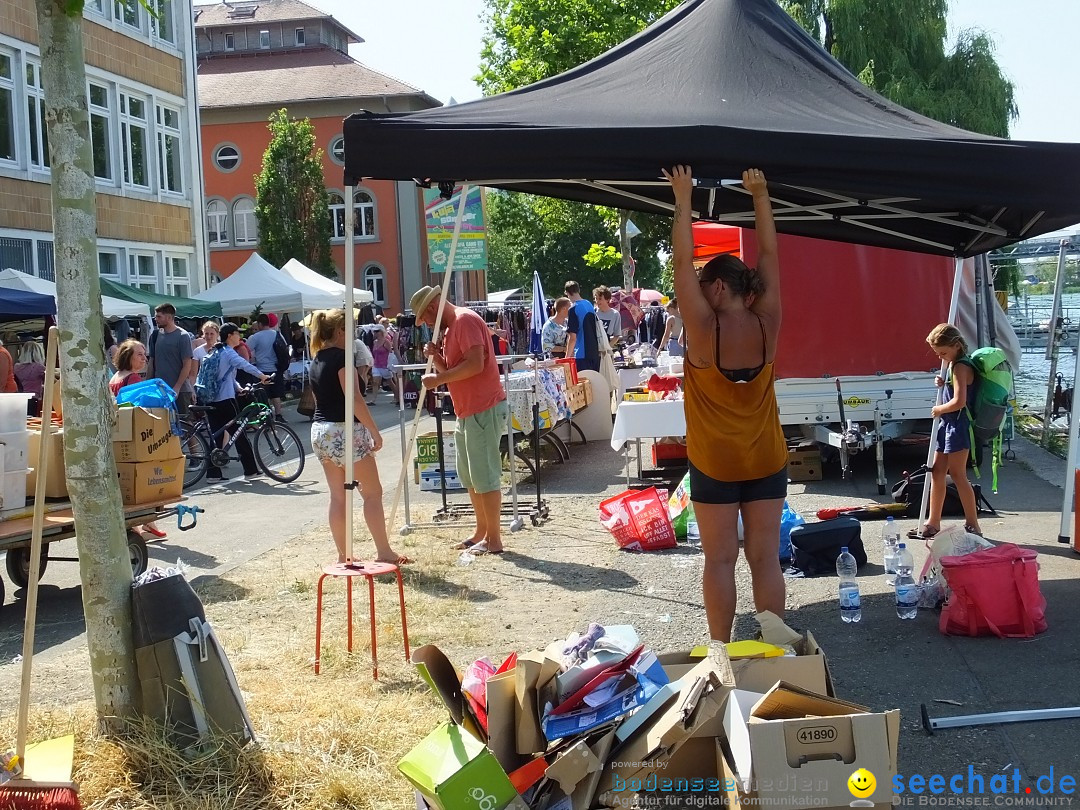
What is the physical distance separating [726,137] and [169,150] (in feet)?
85.0

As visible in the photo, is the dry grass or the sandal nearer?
the dry grass

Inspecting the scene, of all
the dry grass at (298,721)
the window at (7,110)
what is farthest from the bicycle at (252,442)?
the window at (7,110)

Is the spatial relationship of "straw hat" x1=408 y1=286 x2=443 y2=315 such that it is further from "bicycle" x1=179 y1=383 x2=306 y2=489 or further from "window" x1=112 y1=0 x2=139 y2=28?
"window" x1=112 y1=0 x2=139 y2=28

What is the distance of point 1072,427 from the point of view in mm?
7777

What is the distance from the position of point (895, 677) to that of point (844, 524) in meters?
2.22

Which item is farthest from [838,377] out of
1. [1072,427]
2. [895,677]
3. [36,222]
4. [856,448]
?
[36,222]

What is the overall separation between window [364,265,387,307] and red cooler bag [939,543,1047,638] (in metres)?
45.4

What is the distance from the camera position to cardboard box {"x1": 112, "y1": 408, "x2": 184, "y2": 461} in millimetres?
7992

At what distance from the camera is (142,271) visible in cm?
2662

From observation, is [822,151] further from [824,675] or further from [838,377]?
[838,377]

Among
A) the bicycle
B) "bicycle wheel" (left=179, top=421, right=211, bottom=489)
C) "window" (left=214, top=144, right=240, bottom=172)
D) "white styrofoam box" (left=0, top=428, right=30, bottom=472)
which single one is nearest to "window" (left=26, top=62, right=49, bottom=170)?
the bicycle

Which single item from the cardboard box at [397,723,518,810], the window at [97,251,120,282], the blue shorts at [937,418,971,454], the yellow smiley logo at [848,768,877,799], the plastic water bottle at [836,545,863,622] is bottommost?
the plastic water bottle at [836,545,863,622]

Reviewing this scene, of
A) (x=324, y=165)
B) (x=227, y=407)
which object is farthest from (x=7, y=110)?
(x=324, y=165)

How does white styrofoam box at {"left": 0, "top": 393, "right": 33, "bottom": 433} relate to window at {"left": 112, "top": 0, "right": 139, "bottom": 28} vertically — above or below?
below
